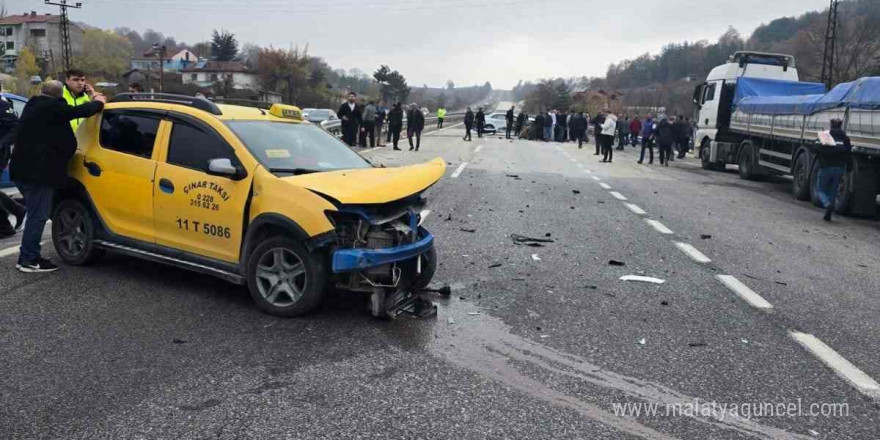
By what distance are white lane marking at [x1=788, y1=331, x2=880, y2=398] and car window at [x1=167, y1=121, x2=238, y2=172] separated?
14.7 ft

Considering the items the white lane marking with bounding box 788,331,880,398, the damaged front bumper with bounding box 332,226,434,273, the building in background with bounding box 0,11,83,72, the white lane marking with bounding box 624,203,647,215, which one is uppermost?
the building in background with bounding box 0,11,83,72

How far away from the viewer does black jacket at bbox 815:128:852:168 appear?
1235 centimetres

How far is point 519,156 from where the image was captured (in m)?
25.6

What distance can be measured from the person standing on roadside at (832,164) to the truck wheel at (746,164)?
229 inches

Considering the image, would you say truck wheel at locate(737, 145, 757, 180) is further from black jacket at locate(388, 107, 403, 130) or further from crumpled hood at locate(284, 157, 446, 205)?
crumpled hood at locate(284, 157, 446, 205)

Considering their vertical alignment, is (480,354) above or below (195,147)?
below

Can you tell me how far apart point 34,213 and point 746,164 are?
61.5 ft

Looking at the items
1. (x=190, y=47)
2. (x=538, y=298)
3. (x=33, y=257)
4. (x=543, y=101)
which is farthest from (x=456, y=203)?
(x=190, y=47)

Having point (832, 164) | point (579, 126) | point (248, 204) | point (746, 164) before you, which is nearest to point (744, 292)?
point (248, 204)

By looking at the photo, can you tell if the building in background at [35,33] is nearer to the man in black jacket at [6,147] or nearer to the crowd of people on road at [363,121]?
the crowd of people on road at [363,121]

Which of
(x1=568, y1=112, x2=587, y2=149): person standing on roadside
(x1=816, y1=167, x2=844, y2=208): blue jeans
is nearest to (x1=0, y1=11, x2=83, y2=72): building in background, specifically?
(x1=568, y1=112, x2=587, y2=149): person standing on roadside

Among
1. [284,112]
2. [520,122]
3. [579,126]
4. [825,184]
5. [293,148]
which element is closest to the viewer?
[293,148]

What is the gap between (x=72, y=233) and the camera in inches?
263

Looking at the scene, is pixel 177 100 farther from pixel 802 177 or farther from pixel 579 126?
pixel 579 126
